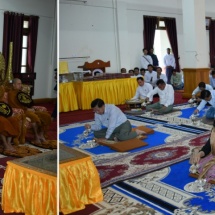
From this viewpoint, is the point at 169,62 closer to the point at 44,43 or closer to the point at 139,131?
the point at 139,131

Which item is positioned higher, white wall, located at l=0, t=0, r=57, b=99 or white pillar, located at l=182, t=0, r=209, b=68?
white pillar, located at l=182, t=0, r=209, b=68

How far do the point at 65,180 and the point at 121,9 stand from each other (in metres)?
5.49

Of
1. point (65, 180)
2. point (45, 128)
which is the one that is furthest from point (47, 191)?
point (45, 128)

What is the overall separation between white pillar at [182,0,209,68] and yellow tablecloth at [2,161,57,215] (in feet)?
14.5

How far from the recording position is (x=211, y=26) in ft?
26.6

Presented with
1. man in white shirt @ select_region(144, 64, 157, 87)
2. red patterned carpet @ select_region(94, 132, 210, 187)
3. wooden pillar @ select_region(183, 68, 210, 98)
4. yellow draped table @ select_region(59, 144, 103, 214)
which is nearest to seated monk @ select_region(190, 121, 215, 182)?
red patterned carpet @ select_region(94, 132, 210, 187)

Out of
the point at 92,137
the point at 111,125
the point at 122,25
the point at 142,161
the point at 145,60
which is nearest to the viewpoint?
the point at 142,161

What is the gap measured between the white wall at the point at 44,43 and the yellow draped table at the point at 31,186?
0.96 feet

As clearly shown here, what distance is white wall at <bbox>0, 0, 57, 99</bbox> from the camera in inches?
45.6

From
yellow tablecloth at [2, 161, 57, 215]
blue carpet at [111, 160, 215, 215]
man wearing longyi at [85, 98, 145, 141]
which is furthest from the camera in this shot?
man wearing longyi at [85, 98, 145, 141]

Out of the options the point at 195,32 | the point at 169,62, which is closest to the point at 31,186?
the point at 195,32

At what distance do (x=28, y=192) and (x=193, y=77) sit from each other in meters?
4.45

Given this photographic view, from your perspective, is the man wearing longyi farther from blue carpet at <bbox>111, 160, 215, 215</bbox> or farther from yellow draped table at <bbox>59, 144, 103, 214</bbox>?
yellow draped table at <bbox>59, 144, 103, 214</bbox>

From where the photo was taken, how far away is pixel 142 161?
241 centimetres
